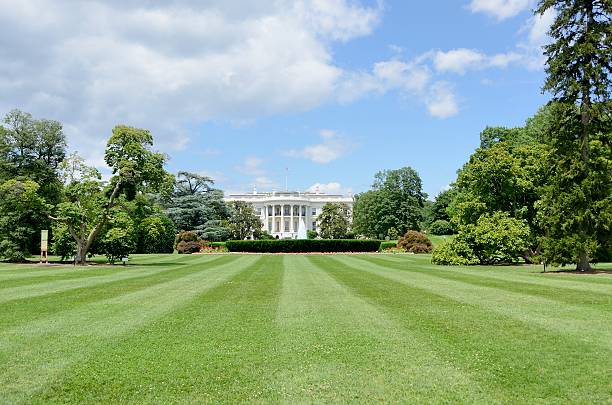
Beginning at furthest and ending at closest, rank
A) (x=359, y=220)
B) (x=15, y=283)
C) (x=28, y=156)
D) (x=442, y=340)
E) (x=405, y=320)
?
(x=359, y=220) < (x=28, y=156) < (x=15, y=283) < (x=405, y=320) < (x=442, y=340)

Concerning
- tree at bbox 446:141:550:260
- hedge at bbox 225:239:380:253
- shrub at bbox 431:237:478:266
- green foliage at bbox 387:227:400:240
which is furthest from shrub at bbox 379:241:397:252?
shrub at bbox 431:237:478:266

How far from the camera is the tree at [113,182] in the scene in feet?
96.7

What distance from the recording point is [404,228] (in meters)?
81.9

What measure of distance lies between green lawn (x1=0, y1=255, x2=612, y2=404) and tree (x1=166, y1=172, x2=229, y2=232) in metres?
59.9

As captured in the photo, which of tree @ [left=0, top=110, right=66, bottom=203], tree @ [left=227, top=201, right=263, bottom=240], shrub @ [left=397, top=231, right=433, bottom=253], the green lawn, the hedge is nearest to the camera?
the green lawn

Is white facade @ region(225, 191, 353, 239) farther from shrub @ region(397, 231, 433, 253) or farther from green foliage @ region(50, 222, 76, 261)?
green foliage @ region(50, 222, 76, 261)

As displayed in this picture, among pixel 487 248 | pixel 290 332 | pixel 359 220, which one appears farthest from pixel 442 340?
pixel 359 220

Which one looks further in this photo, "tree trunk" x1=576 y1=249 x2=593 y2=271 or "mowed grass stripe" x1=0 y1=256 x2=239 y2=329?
"tree trunk" x1=576 y1=249 x2=593 y2=271

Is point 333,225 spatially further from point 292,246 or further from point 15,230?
point 15,230

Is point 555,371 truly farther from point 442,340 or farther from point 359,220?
point 359,220

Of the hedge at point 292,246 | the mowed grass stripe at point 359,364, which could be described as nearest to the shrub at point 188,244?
the hedge at point 292,246

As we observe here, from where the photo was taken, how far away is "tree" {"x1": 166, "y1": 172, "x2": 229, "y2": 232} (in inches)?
2872

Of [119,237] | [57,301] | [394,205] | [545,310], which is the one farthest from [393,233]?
[57,301]

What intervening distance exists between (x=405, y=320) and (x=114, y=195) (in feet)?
78.3
